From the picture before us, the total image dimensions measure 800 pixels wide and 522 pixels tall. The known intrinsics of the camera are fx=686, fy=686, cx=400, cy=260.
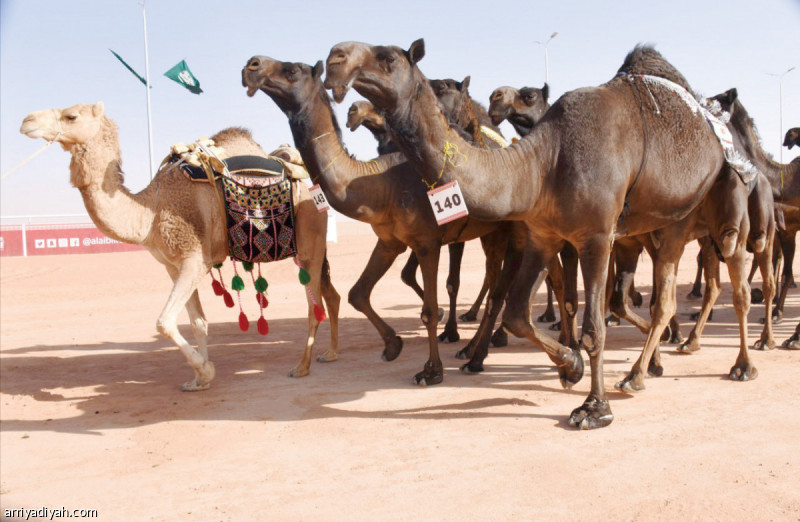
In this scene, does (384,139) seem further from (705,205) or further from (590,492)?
(590,492)

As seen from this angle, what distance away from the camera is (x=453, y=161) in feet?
15.7

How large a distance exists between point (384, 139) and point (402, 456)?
4.27 metres

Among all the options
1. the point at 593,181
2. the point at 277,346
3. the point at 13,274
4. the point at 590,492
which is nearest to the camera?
the point at 590,492

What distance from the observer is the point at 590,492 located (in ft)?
12.9

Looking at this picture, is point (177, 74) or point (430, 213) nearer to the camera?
point (430, 213)

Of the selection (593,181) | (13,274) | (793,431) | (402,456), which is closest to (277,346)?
(402,456)

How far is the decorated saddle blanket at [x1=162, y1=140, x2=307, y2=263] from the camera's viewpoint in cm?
703

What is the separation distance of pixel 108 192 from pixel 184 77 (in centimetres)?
195

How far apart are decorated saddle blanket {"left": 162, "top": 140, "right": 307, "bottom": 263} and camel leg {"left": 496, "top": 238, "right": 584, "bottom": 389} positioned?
108 inches

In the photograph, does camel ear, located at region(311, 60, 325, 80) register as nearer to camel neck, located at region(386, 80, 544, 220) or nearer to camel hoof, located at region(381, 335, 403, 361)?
camel neck, located at region(386, 80, 544, 220)

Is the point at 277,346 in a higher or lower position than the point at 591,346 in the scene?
lower

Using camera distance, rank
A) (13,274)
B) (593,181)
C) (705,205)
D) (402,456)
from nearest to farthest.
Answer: (402,456) < (593,181) < (705,205) < (13,274)

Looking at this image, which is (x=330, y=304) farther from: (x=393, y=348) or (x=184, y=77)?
(x=184, y=77)

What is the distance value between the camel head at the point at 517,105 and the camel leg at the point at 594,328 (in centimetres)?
258
